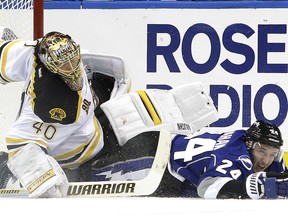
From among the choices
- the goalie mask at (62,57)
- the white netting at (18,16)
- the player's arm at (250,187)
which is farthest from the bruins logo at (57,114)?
the white netting at (18,16)

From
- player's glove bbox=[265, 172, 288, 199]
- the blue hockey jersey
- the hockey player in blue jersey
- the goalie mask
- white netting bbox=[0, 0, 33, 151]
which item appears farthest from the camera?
white netting bbox=[0, 0, 33, 151]

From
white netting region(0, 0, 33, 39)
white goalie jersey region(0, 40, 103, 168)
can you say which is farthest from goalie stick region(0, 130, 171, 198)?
white netting region(0, 0, 33, 39)

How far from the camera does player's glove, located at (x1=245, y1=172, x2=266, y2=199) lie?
371 centimetres

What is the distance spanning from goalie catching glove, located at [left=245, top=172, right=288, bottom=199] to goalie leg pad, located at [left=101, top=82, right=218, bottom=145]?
31.7 inches

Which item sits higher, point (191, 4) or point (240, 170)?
point (191, 4)

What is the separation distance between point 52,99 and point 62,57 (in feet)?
0.60

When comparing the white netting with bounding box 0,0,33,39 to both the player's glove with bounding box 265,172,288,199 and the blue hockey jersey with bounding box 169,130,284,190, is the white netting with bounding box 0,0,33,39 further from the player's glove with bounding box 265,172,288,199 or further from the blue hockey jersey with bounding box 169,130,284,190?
the player's glove with bounding box 265,172,288,199

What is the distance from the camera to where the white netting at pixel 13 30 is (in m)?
4.82

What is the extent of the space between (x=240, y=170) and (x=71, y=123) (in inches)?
30.7

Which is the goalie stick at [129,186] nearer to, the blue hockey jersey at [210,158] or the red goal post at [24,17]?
the blue hockey jersey at [210,158]

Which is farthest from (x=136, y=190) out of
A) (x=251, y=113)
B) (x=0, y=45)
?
(x=251, y=113)

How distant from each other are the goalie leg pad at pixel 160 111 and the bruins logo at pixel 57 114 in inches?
17.8

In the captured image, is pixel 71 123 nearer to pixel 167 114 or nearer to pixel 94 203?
pixel 167 114

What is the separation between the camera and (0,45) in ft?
14.8
